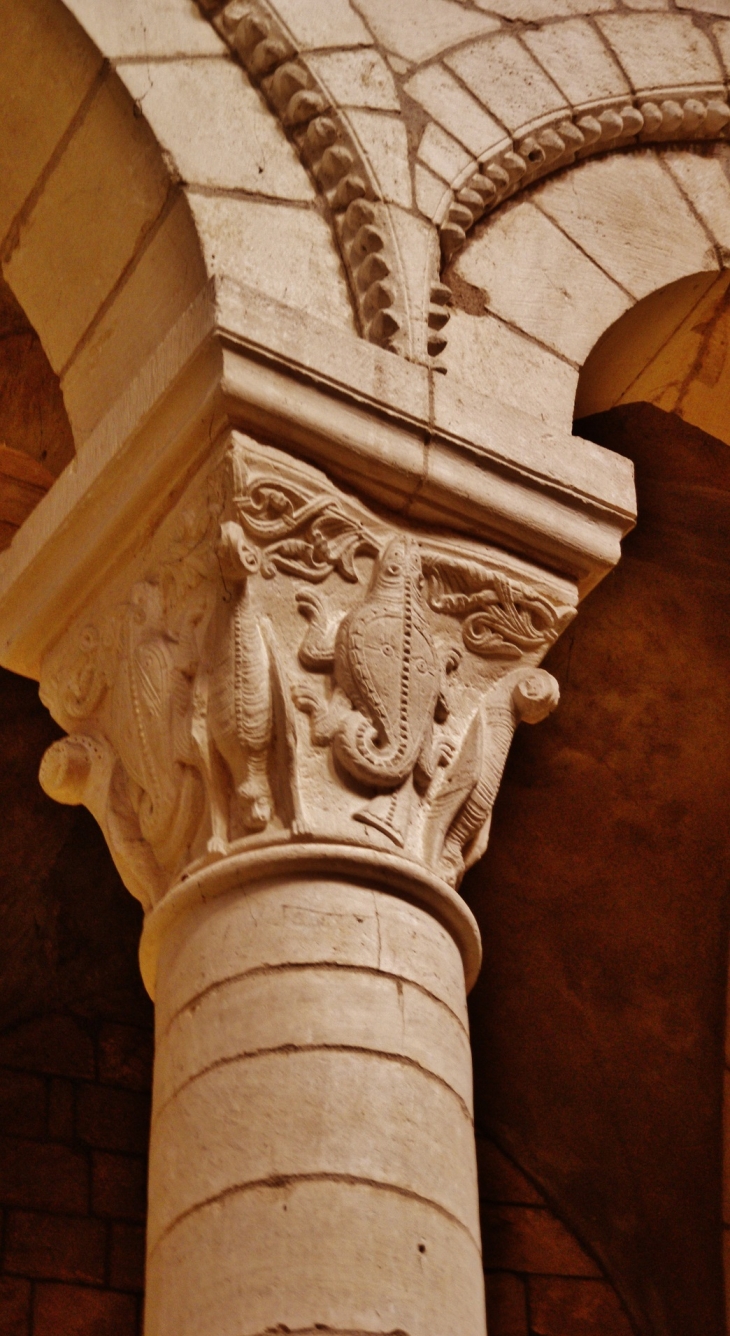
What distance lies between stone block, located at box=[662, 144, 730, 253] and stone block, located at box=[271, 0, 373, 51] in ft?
2.32

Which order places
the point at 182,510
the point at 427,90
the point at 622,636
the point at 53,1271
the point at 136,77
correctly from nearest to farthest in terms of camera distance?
the point at 182,510, the point at 136,77, the point at 427,90, the point at 53,1271, the point at 622,636

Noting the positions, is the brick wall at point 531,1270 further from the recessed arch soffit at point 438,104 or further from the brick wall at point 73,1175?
the recessed arch soffit at point 438,104

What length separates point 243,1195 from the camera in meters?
1.91

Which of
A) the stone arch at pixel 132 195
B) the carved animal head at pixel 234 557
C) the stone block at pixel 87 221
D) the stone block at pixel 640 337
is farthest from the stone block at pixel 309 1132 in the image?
the stone block at pixel 640 337

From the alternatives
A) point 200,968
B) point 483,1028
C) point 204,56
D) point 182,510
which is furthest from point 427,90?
point 483,1028

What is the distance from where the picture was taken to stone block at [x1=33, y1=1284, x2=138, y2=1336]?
427cm

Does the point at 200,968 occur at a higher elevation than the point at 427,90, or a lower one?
lower

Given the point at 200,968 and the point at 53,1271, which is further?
the point at 53,1271

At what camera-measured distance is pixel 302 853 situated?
218 centimetres

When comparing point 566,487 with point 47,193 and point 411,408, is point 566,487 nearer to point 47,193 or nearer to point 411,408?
point 411,408

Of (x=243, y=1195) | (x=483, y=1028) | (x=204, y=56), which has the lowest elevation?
(x=243, y=1195)

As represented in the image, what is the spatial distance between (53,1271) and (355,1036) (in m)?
2.73

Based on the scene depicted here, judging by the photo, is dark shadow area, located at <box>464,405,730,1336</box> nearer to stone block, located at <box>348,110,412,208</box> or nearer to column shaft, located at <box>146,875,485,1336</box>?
stone block, located at <box>348,110,412,208</box>

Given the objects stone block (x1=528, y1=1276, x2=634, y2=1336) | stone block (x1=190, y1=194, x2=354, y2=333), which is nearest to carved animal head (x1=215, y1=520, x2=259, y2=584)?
stone block (x1=190, y1=194, x2=354, y2=333)
